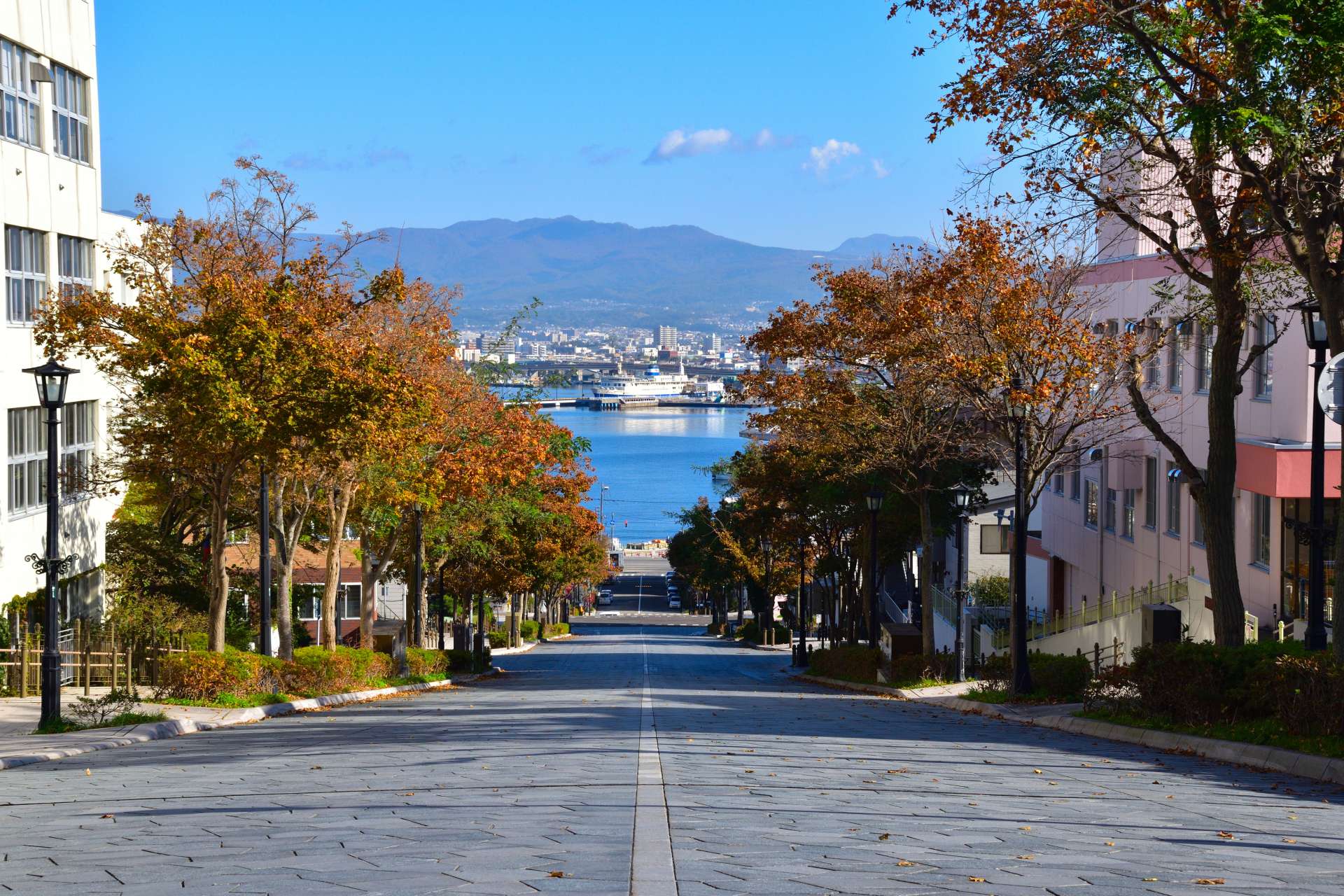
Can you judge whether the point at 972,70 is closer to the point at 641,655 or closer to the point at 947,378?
the point at 947,378

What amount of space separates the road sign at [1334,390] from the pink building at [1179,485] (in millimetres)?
9198

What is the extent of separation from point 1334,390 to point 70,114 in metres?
25.3

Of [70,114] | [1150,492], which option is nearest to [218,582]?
[70,114]

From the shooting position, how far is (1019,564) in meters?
23.6

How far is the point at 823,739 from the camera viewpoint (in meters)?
15.7

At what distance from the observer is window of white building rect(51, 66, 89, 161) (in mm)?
27828

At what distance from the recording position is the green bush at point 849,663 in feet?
112

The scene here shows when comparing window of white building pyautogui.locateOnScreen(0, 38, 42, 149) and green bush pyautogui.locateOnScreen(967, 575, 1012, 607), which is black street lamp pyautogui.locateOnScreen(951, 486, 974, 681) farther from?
window of white building pyautogui.locateOnScreen(0, 38, 42, 149)

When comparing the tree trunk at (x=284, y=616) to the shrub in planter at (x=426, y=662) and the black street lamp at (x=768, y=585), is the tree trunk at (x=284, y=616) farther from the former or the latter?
the black street lamp at (x=768, y=585)

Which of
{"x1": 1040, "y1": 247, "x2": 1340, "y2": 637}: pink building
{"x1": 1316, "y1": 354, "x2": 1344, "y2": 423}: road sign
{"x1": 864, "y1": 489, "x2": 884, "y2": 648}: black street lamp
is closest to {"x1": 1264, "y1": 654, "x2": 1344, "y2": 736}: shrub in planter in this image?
{"x1": 1316, "y1": 354, "x2": 1344, "y2": 423}: road sign

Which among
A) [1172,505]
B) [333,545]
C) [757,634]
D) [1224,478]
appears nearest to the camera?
[1224,478]

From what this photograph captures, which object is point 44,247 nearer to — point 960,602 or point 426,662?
point 426,662

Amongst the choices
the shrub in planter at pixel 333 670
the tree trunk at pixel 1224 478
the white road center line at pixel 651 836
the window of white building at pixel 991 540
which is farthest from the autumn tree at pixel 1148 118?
the window of white building at pixel 991 540

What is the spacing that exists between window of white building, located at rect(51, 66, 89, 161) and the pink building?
21300 millimetres
